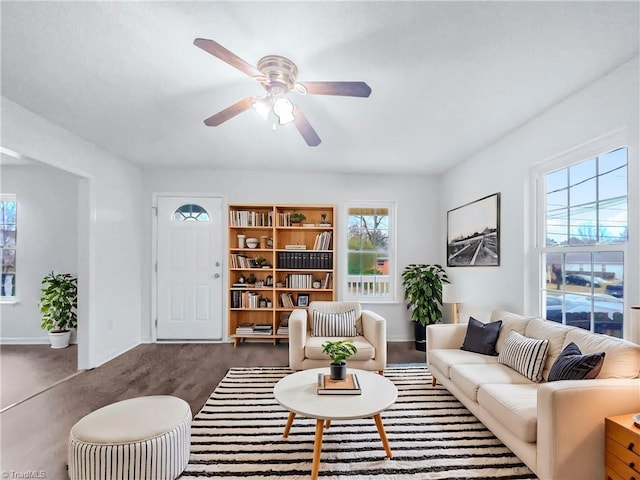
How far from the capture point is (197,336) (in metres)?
4.73

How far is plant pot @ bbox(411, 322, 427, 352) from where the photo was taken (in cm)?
→ 436

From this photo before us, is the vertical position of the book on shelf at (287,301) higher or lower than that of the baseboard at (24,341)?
higher

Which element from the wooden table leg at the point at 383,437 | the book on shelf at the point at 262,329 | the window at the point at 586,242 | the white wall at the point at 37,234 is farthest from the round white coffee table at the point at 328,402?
the white wall at the point at 37,234

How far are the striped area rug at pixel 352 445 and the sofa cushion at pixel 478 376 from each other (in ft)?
0.90

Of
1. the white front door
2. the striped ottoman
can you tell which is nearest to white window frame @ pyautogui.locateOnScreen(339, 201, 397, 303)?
the white front door

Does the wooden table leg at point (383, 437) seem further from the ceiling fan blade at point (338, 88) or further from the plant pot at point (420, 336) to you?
the plant pot at point (420, 336)

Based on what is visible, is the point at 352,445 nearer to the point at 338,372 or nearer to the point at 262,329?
the point at 338,372

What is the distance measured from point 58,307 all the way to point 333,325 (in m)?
3.63

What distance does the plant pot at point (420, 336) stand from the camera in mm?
4363

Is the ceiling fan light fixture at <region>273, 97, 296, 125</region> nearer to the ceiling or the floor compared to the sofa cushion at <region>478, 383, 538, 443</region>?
nearer to the ceiling

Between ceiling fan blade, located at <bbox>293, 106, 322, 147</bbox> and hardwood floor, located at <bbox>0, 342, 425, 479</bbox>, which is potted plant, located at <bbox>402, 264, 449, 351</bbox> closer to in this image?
hardwood floor, located at <bbox>0, 342, 425, 479</bbox>

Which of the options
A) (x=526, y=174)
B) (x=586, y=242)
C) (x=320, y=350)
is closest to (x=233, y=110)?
(x=320, y=350)

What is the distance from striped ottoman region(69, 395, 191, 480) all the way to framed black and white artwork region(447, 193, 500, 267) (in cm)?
320

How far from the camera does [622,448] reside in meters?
1.54
